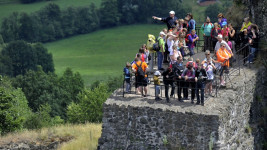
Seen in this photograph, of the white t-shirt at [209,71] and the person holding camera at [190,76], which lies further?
the white t-shirt at [209,71]

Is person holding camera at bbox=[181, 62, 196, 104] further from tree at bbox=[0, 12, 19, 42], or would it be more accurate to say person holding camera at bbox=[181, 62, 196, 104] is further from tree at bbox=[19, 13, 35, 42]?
tree at bbox=[19, 13, 35, 42]

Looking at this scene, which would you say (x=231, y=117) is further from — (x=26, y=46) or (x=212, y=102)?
(x=26, y=46)

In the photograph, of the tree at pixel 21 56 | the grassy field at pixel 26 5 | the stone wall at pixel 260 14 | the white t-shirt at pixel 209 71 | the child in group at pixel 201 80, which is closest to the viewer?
the child in group at pixel 201 80

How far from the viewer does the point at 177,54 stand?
22.4 meters

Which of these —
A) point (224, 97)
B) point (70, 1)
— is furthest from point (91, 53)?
point (224, 97)

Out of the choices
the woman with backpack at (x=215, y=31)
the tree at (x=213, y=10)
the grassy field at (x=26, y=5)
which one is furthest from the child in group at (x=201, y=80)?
the grassy field at (x=26, y=5)

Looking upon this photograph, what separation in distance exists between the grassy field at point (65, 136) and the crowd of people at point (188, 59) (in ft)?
14.5

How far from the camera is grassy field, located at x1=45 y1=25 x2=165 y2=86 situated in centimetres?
9612

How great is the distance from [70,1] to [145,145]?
110721mm

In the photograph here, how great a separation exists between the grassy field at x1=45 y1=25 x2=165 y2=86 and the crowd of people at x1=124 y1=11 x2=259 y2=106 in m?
64.1

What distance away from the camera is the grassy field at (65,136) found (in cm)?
2473

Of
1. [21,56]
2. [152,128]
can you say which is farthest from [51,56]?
[152,128]

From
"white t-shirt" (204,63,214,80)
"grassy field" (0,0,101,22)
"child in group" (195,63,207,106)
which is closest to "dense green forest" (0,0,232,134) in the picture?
"grassy field" (0,0,101,22)

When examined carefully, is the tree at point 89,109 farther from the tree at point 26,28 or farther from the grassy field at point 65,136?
the tree at point 26,28
